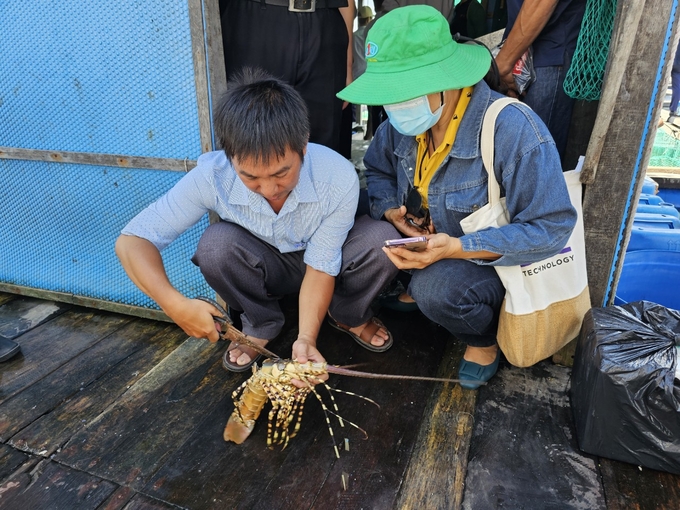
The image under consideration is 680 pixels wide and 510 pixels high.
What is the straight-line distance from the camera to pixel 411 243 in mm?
1901

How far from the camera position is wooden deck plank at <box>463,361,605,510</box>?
5.57ft

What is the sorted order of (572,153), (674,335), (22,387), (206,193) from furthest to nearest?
1. (572,153)
2. (22,387)
3. (206,193)
4. (674,335)

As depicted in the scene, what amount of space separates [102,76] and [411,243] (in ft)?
6.20

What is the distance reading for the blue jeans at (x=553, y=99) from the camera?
2.27m

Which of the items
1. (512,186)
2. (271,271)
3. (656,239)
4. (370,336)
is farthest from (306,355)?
(656,239)

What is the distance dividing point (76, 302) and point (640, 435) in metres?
3.10

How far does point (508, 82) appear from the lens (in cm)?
236

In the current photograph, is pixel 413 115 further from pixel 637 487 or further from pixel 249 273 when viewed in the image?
pixel 637 487

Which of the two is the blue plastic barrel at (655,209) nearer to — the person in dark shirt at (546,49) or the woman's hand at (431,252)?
the person in dark shirt at (546,49)

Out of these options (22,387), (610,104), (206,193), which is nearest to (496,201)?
(610,104)

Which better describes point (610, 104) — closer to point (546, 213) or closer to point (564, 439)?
point (546, 213)

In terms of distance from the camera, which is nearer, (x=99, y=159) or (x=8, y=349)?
(x=8, y=349)

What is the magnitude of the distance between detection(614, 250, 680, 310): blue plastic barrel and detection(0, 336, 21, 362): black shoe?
12.2 ft

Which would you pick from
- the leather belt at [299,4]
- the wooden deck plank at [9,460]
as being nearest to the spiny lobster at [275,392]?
the wooden deck plank at [9,460]
